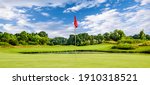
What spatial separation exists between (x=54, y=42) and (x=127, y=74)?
125 ft

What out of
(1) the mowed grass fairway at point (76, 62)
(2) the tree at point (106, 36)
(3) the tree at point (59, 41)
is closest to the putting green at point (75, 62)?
(1) the mowed grass fairway at point (76, 62)

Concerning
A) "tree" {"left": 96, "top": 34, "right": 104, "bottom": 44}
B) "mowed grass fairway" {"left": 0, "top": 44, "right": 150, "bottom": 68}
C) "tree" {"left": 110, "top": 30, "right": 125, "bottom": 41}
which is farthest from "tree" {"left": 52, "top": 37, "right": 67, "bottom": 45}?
"mowed grass fairway" {"left": 0, "top": 44, "right": 150, "bottom": 68}

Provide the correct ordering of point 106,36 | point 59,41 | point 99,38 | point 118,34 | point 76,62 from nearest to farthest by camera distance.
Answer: point 76,62, point 118,34, point 106,36, point 99,38, point 59,41

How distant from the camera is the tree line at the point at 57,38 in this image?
1824 inches

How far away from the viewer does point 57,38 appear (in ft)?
172

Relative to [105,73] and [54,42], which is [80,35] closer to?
[54,42]

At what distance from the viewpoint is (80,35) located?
50.8 m

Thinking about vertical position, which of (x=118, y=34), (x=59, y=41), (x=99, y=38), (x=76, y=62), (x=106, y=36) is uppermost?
(x=118, y=34)

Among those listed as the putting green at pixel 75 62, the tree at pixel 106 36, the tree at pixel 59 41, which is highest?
the tree at pixel 106 36

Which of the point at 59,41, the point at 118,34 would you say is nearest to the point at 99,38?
the point at 118,34

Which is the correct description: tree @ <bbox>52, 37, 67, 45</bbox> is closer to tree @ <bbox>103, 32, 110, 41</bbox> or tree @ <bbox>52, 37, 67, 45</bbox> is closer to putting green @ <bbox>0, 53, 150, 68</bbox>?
tree @ <bbox>103, 32, 110, 41</bbox>

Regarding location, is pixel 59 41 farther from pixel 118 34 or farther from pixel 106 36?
pixel 118 34

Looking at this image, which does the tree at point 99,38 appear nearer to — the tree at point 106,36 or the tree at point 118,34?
the tree at point 106,36

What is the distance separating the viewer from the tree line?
4633 cm
